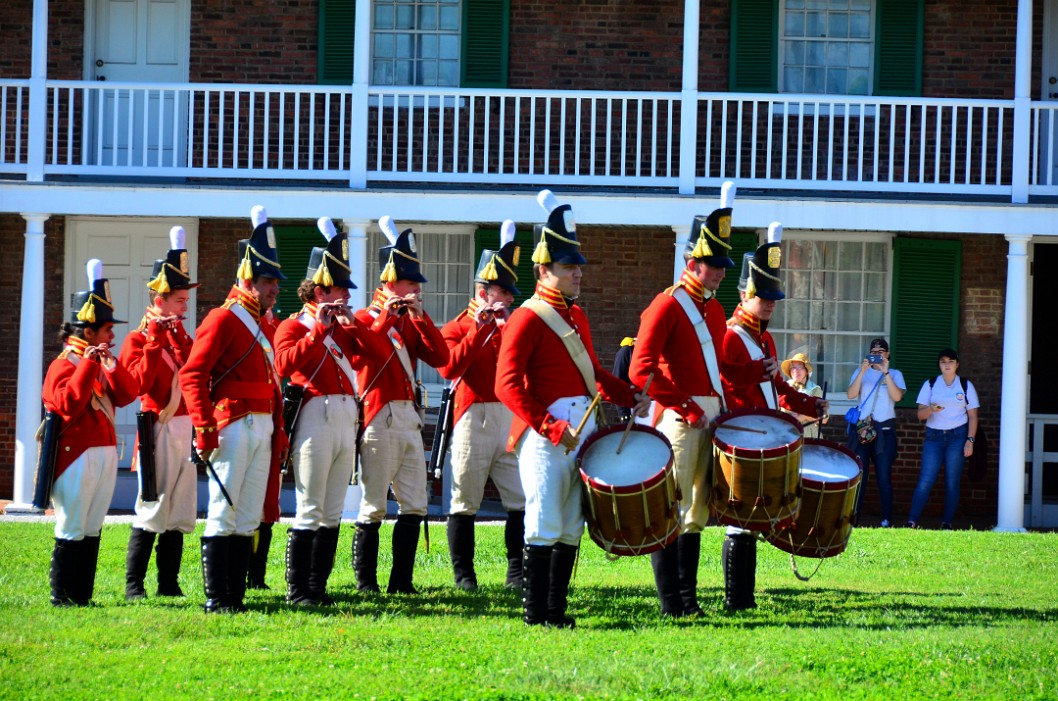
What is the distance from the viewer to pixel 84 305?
9156 millimetres

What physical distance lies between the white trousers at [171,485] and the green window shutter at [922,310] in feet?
32.2

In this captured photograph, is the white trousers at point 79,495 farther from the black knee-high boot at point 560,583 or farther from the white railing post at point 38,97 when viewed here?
the white railing post at point 38,97

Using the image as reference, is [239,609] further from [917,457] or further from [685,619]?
[917,457]

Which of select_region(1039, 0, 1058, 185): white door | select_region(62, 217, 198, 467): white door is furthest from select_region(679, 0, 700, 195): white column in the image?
select_region(62, 217, 198, 467): white door

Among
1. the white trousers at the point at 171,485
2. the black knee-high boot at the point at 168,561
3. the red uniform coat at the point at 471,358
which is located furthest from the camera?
the red uniform coat at the point at 471,358

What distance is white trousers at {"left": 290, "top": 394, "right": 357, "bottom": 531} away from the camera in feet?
30.5

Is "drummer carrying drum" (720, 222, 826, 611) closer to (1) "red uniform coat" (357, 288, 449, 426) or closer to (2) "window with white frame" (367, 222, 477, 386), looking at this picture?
(1) "red uniform coat" (357, 288, 449, 426)

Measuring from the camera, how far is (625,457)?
809 centimetres

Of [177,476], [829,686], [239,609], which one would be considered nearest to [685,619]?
[829,686]

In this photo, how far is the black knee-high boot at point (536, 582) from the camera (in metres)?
8.23

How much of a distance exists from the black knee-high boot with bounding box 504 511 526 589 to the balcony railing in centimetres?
599

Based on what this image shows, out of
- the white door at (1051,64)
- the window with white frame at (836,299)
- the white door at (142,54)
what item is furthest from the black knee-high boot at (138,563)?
the white door at (1051,64)

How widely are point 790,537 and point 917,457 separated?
29.4ft

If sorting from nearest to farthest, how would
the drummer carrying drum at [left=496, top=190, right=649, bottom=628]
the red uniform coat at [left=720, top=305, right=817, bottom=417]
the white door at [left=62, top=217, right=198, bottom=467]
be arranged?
the drummer carrying drum at [left=496, top=190, right=649, bottom=628] < the red uniform coat at [left=720, top=305, right=817, bottom=417] < the white door at [left=62, top=217, right=198, bottom=467]
